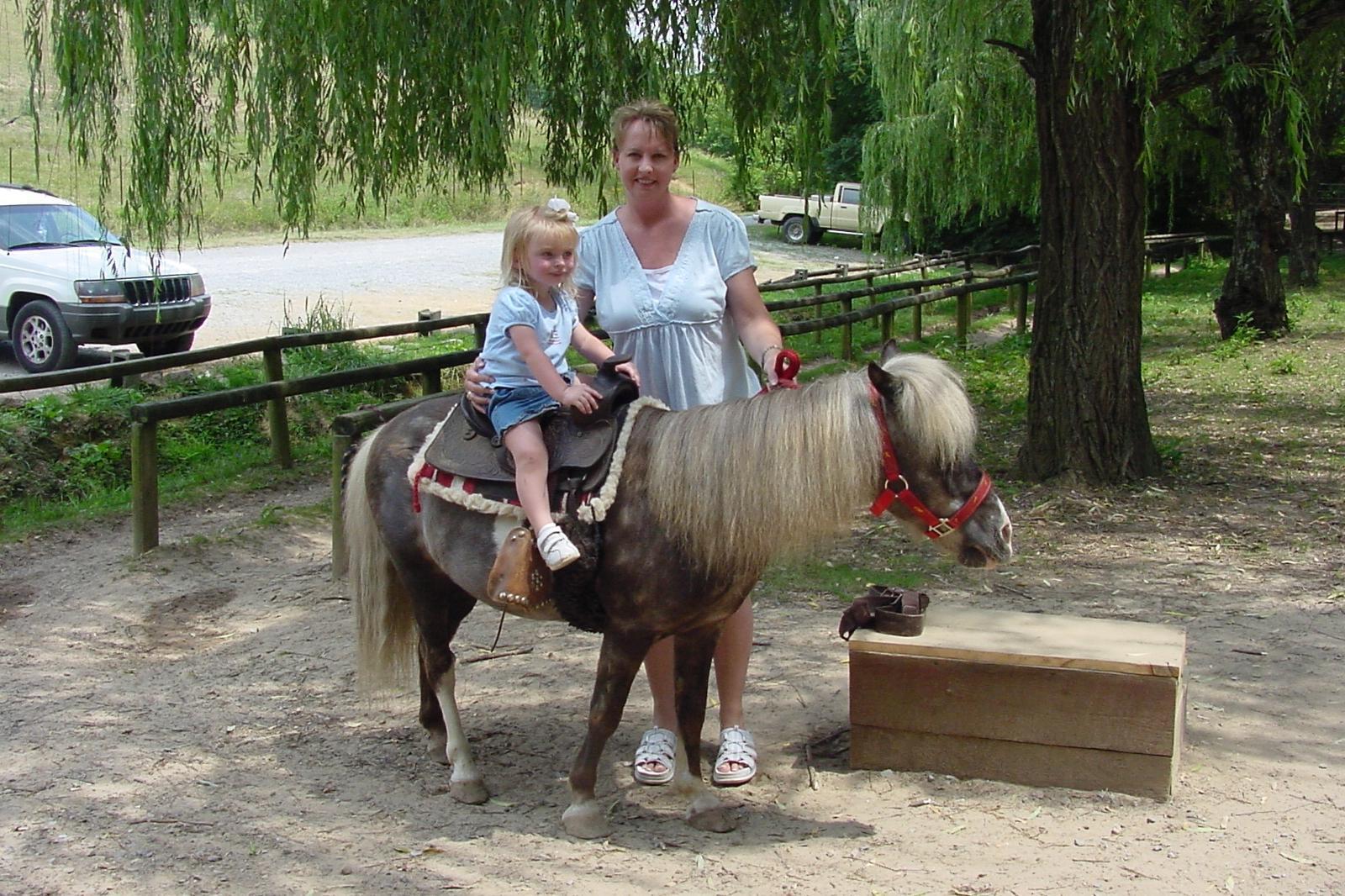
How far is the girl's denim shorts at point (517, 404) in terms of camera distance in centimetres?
329

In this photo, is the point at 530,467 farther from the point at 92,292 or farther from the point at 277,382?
the point at 92,292

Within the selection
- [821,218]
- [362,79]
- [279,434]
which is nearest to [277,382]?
[279,434]

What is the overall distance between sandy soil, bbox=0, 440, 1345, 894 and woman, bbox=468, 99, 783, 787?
429 mm

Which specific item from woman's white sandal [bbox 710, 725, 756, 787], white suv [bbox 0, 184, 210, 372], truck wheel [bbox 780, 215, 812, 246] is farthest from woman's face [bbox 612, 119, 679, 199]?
truck wheel [bbox 780, 215, 812, 246]

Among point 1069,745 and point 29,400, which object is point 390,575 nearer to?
point 1069,745

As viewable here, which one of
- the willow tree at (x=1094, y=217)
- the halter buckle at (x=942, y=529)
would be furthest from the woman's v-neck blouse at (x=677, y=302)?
the willow tree at (x=1094, y=217)

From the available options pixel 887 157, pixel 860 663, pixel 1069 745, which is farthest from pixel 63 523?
pixel 887 157

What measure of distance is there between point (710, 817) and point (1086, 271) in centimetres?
439

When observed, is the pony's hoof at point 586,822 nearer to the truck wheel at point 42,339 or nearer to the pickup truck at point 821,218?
the truck wheel at point 42,339

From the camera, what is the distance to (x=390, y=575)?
389cm

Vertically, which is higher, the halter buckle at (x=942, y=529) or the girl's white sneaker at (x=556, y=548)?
the halter buckle at (x=942, y=529)

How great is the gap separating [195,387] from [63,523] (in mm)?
2220

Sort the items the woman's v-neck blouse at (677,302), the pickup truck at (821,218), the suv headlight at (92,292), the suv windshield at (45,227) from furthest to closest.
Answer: the pickup truck at (821,218)
the suv windshield at (45,227)
the suv headlight at (92,292)
the woman's v-neck blouse at (677,302)

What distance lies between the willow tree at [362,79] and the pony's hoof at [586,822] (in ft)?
7.67
